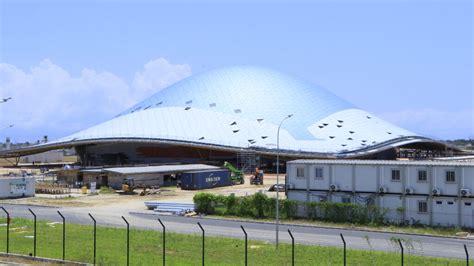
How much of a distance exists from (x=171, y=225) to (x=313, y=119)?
3050 inches

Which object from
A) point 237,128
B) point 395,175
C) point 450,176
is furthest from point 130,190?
point 237,128

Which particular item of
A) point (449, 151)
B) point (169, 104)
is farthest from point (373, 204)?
point (449, 151)

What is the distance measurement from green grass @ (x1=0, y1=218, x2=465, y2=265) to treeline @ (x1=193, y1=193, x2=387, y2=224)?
1289 cm

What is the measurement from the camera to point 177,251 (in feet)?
108

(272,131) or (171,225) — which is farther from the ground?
(272,131)

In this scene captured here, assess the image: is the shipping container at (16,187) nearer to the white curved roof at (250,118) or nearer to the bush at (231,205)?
the bush at (231,205)

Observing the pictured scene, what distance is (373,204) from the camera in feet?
161

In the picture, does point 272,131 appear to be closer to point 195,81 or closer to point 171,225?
point 195,81

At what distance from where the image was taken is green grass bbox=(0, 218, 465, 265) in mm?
30047

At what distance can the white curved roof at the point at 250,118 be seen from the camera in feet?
367

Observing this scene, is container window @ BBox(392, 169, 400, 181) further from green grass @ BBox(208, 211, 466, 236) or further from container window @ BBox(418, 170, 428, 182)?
green grass @ BBox(208, 211, 466, 236)

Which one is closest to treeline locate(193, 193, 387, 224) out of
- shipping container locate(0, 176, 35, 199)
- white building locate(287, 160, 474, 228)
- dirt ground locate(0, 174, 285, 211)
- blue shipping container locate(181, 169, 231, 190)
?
white building locate(287, 160, 474, 228)

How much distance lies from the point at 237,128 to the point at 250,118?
4277 mm

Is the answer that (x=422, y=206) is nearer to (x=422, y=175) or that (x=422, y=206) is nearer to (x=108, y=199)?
(x=422, y=175)
